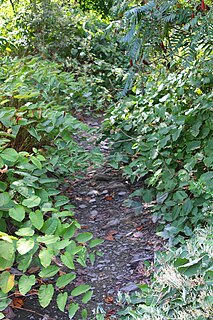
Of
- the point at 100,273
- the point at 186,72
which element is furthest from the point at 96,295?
the point at 186,72

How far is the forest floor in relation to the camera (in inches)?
82.7

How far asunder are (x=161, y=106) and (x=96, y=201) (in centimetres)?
81

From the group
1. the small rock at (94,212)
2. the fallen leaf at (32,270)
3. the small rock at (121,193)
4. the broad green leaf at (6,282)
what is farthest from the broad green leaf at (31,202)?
the small rock at (121,193)

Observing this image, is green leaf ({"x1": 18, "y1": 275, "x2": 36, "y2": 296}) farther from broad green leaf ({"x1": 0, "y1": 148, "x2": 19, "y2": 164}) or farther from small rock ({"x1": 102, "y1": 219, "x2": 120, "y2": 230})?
small rock ({"x1": 102, "y1": 219, "x2": 120, "y2": 230})

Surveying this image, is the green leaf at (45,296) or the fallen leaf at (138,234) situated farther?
the fallen leaf at (138,234)

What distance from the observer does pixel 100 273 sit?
2357 millimetres

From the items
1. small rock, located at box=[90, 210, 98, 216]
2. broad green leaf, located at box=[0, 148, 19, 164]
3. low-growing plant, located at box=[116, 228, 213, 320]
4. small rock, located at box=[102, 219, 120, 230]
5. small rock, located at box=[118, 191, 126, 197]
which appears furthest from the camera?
small rock, located at box=[118, 191, 126, 197]

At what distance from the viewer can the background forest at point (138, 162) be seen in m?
1.67

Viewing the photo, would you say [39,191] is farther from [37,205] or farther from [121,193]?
[121,193]

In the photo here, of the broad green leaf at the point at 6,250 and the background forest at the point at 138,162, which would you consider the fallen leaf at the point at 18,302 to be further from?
the broad green leaf at the point at 6,250

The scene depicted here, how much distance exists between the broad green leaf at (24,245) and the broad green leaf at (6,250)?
3 centimetres

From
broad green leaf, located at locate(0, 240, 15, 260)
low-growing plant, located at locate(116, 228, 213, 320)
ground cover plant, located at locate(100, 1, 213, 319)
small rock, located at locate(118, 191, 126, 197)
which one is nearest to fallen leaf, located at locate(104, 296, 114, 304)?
ground cover plant, located at locate(100, 1, 213, 319)

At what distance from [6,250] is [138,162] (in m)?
1.50

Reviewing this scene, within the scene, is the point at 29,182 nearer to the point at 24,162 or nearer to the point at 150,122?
the point at 24,162
